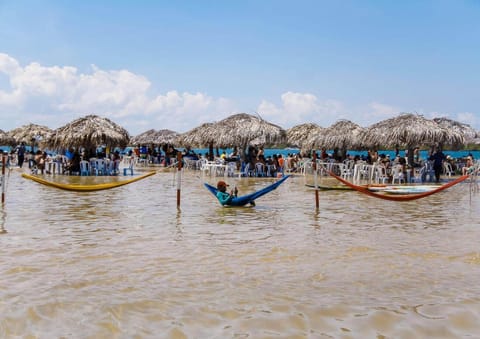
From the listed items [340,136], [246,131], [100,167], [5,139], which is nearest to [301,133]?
[340,136]

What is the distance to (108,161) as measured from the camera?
69.4ft

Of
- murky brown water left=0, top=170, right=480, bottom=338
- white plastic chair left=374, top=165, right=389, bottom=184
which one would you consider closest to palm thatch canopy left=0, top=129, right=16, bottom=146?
white plastic chair left=374, top=165, right=389, bottom=184

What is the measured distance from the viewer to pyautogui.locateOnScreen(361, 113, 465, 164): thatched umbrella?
20.3 metres

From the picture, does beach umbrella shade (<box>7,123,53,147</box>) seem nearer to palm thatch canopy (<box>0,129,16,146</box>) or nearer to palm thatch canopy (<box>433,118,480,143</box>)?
palm thatch canopy (<box>0,129,16,146</box>)

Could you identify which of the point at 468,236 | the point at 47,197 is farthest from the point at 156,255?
the point at 47,197

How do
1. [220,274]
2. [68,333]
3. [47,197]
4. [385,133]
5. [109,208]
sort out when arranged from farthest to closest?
[385,133], [47,197], [109,208], [220,274], [68,333]

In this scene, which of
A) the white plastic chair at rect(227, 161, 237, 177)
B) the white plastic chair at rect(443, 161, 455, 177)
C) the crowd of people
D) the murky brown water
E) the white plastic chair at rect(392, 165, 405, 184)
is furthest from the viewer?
the white plastic chair at rect(443, 161, 455, 177)

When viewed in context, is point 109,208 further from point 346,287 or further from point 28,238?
point 346,287

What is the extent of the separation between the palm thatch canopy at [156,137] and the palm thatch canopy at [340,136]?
12217 mm

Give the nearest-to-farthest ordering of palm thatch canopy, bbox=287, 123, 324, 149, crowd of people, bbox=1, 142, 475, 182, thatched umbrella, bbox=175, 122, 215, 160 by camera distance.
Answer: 1. crowd of people, bbox=1, 142, 475, 182
2. thatched umbrella, bbox=175, 122, 215, 160
3. palm thatch canopy, bbox=287, 123, 324, 149

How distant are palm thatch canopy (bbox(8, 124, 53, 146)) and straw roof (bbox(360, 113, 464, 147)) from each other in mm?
19862

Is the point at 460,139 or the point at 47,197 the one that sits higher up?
the point at 460,139

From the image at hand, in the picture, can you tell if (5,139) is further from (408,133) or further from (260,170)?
(408,133)

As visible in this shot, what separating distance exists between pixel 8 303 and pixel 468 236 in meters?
6.22
